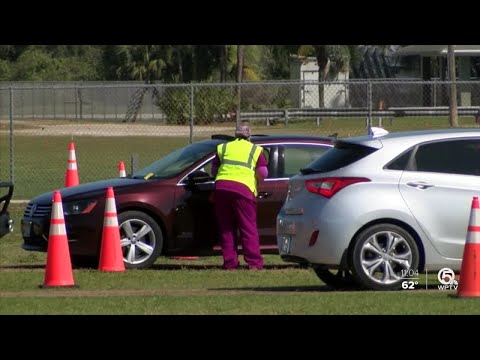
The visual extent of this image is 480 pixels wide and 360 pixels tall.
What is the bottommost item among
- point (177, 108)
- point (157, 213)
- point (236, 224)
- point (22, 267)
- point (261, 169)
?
point (22, 267)

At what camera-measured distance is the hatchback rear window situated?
1166cm

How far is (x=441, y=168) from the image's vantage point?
1162 cm

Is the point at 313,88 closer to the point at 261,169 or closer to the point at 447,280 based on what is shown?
the point at 261,169

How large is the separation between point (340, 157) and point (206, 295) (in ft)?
6.38

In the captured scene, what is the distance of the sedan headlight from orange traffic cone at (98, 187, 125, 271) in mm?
638

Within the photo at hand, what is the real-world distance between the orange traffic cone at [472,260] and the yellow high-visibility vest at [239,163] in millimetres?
4009

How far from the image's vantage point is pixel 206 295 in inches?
445

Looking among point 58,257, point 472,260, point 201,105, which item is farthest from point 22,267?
point 201,105

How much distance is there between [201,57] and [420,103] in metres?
24.0

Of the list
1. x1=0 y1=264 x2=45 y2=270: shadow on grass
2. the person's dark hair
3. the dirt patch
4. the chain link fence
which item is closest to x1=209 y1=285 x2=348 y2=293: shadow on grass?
the person's dark hair

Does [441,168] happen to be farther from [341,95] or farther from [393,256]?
[341,95]

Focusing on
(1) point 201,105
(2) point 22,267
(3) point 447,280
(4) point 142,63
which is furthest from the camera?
(4) point 142,63

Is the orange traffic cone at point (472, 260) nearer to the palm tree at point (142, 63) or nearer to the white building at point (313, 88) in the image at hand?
the white building at point (313, 88)

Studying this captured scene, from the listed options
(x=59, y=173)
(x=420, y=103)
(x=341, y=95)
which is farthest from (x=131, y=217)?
(x=341, y=95)
